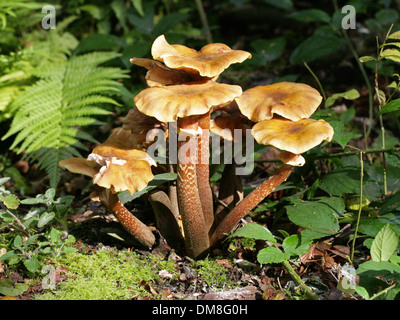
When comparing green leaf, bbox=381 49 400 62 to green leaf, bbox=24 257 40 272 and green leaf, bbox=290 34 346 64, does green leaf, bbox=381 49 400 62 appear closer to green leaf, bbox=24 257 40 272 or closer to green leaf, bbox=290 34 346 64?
green leaf, bbox=290 34 346 64

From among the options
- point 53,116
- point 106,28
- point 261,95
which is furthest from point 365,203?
point 106,28

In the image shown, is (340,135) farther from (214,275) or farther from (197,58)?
(214,275)

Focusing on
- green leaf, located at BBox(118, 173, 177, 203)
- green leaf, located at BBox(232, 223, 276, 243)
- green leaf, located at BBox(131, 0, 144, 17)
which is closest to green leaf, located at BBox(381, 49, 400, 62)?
green leaf, located at BBox(232, 223, 276, 243)

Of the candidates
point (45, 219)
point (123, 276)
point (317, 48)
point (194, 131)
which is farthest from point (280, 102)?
point (317, 48)

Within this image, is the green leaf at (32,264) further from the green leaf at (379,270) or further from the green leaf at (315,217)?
the green leaf at (379,270)

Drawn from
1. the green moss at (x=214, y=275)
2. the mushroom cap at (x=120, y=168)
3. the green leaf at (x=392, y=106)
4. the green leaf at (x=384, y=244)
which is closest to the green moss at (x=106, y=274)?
the green moss at (x=214, y=275)

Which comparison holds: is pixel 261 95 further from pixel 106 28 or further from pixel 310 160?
pixel 106 28
